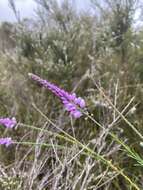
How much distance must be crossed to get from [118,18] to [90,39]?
0.33m

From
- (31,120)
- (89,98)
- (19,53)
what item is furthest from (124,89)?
(19,53)

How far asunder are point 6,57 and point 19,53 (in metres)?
0.19

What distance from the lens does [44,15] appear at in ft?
18.0

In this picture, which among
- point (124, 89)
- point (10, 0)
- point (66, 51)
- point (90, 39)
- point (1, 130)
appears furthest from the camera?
point (10, 0)

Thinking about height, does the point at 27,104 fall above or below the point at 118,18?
below

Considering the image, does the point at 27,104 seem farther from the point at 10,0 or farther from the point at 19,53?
the point at 10,0

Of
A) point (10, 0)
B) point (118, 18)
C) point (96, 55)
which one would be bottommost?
point (96, 55)

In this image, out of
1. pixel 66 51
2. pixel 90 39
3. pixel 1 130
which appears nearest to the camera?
pixel 1 130

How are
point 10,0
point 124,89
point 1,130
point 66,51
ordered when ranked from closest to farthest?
point 1,130
point 124,89
point 66,51
point 10,0

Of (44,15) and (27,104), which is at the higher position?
(44,15)

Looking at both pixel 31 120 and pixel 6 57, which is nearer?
pixel 31 120

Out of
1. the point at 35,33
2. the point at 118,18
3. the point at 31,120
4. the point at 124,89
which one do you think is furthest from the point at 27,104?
the point at 118,18

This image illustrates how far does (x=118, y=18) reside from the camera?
16.2 ft

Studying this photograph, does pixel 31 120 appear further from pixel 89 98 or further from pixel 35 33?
pixel 35 33
